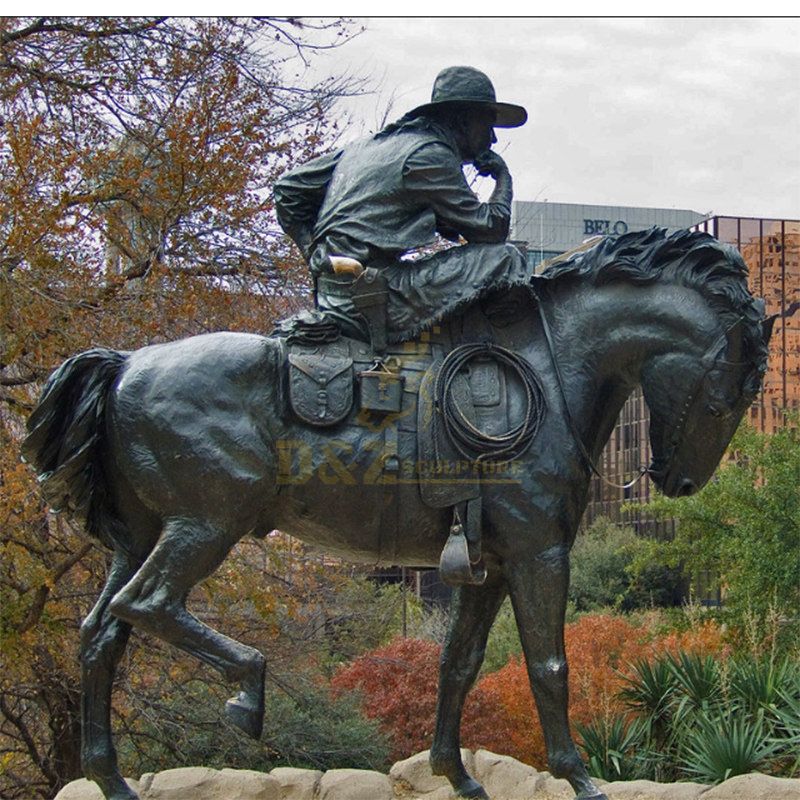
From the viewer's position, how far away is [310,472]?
20.3ft

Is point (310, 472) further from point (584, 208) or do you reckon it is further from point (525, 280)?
point (584, 208)

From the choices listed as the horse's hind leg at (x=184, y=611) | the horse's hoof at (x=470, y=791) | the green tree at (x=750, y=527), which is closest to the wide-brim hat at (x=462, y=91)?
the horse's hind leg at (x=184, y=611)

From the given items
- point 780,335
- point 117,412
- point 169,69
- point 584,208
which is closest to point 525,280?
point 117,412

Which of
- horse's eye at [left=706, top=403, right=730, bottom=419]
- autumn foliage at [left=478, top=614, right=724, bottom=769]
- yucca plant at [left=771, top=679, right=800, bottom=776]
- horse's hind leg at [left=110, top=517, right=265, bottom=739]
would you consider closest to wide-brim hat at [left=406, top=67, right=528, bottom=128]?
horse's eye at [left=706, top=403, right=730, bottom=419]

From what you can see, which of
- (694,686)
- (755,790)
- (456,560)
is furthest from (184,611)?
(694,686)

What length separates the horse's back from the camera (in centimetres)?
604

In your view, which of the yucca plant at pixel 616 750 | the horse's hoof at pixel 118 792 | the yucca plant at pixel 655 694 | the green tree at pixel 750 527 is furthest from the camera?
the green tree at pixel 750 527

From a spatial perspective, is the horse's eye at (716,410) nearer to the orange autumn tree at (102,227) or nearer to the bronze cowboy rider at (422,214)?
the bronze cowboy rider at (422,214)

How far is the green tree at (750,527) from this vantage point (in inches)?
744

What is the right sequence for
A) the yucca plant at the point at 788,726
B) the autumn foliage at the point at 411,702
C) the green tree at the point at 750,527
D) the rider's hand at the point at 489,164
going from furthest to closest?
the green tree at the point at 750,527
the autumn foliage at the point at 411,702
the yucca plant at the point at 788,726
the rider's hand at the point at 489,164

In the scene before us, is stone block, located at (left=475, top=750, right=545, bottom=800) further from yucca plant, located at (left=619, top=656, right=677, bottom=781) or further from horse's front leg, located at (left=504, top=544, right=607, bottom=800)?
yucca plant, located at (left=619, top=656, right=677, bottom=781)

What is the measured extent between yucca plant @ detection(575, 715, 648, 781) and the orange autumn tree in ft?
11.3

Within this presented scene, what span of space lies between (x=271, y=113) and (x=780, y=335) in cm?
2872

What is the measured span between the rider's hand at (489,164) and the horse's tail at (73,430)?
2.11 m
